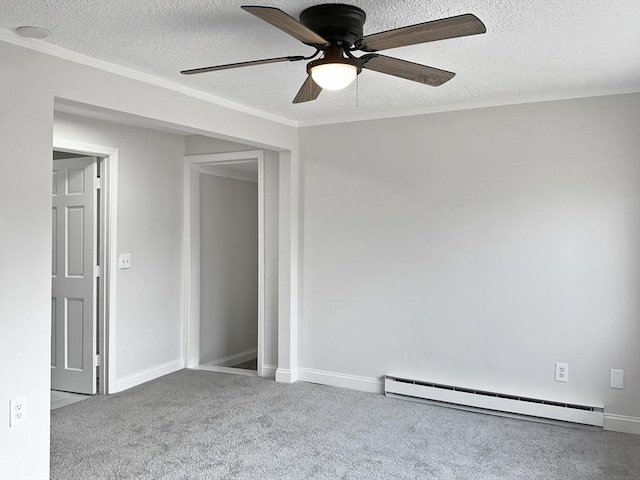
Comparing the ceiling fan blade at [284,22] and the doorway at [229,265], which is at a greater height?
the ceiling fan blade at [284,22]

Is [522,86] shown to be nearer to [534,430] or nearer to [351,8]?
[351,8]

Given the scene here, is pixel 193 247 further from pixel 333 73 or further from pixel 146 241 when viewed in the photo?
pixel 333 73

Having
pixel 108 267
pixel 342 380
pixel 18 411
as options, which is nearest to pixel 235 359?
pixel 342 380

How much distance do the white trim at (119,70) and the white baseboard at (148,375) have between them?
7.88ft

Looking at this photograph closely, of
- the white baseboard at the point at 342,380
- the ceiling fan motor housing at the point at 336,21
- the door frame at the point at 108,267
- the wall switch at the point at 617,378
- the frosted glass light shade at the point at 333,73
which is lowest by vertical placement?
the white baseboard at the point at 342,380

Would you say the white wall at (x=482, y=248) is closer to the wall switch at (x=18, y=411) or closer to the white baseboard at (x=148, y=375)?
the white baseboard at (x=148, y=375)

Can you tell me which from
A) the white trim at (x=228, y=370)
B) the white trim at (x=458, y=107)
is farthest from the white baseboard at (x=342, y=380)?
the white trim at (x=458, y=107)

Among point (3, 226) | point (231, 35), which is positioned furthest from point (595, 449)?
point (3, 226)

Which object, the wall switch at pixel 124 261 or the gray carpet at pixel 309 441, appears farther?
the wall switch at pixel 124 261

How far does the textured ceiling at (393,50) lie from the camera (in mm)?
2324

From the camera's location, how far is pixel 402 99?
3975mm

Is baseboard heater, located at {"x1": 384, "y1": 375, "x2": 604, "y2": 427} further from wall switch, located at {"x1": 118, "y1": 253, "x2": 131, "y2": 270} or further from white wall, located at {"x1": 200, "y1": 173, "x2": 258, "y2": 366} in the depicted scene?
wall switch, located at {"x1": 118, "y1": 253, "x2": 131, "y2": 270}

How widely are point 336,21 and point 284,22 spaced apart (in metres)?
0.42

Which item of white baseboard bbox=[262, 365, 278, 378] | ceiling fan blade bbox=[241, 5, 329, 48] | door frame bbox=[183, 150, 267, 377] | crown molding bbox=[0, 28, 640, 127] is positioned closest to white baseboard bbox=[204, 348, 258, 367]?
door frame bbox=[183, 150, 267, 377]
